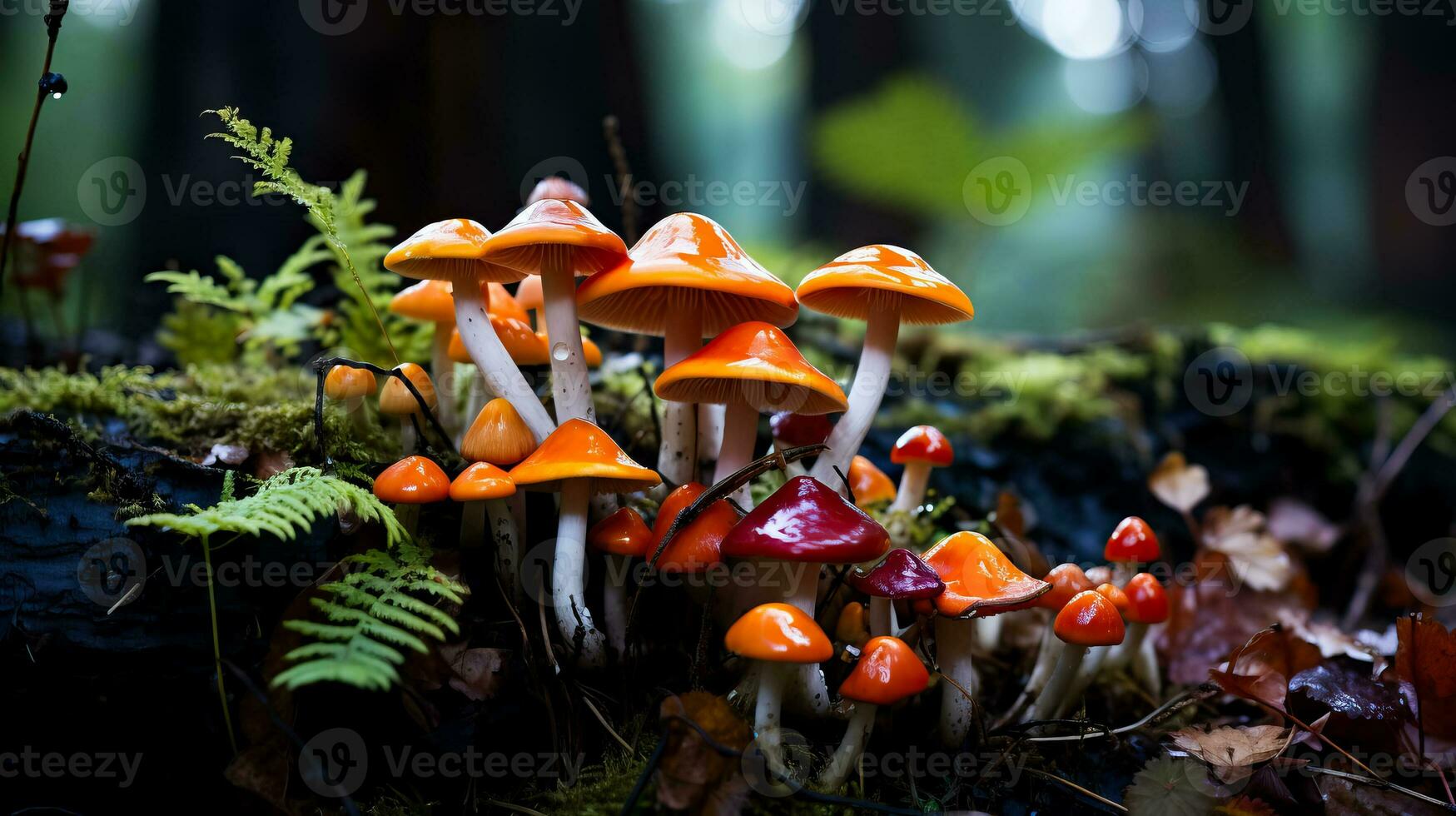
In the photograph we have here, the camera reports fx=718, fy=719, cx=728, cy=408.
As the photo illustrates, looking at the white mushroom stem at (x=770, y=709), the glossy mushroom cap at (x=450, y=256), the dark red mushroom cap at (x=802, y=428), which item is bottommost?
the white mushroom stem at (x=770, y=709)

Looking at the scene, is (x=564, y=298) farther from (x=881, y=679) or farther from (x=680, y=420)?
(x=881, y=679)

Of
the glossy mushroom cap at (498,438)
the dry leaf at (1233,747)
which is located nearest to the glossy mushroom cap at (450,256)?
the glossy mushroom cap at (498,438)

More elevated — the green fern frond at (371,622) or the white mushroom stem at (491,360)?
the white mushroom stem at (491,360)

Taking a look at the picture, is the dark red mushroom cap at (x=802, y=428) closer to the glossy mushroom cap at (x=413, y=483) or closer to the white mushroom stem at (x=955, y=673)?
the white mushroom stem at (x=955, y=673)

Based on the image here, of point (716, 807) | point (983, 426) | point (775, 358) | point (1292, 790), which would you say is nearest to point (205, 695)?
point (716, 807)

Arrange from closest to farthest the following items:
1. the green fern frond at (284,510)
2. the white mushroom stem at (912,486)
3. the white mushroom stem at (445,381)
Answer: the green fern frond at (284,510)
the white mushroom stem at (912,486)
the white mushroom stem at (445,381)

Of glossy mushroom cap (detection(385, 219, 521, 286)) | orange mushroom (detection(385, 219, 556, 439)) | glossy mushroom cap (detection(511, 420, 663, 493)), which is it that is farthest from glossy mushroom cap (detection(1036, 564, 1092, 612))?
glossy mushroom cap (detection(385, 219, 521, 286))

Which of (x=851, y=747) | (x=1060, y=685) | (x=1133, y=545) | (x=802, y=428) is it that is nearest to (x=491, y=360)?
(x=802, y=428)
